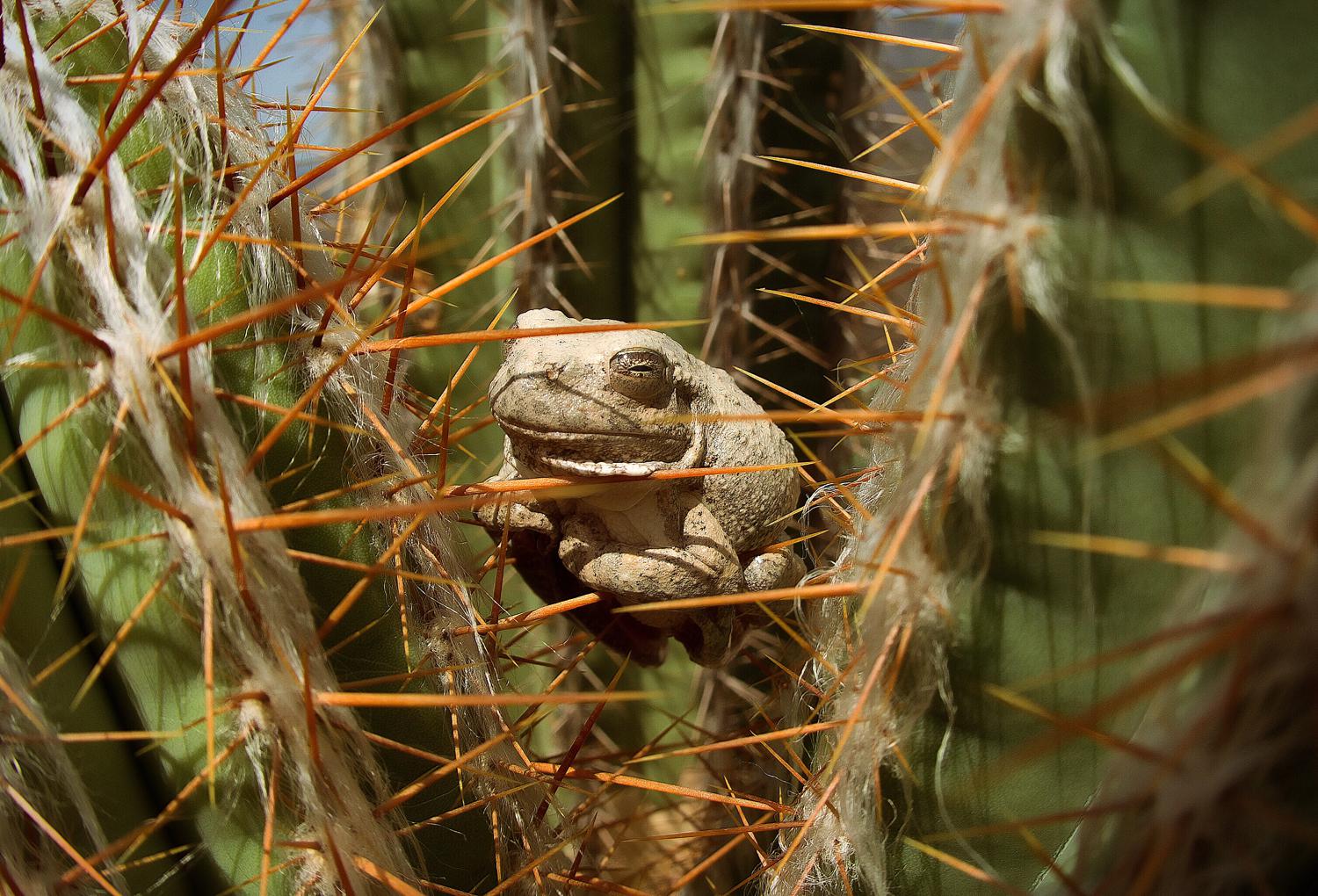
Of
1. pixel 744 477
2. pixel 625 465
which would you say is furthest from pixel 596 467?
pixel 744 477

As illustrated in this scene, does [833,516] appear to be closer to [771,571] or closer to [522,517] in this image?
[771,571]

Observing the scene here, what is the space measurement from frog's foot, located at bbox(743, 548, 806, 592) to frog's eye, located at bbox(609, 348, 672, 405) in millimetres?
208

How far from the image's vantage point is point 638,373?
27.5 inches

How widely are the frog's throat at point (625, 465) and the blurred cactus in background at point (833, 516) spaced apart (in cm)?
6

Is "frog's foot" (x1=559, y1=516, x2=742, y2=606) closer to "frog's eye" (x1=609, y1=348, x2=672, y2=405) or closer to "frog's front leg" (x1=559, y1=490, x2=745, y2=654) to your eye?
"frog's front leg" (x1=559, y1=490, x2=745, y2=654)

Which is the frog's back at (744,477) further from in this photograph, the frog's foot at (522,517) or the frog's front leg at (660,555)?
the frog's foot at (522,517)

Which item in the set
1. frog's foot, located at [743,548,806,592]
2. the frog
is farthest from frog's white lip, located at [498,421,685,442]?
frog's foot, located at [743,548,806,592]

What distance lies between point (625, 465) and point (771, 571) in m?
0.19

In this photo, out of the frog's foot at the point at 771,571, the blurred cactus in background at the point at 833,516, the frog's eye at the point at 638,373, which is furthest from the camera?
the frog's foot at the point at 771,571

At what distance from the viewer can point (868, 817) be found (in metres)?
0.61

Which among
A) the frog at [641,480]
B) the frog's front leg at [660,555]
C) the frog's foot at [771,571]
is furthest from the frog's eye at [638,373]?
the frog's foot at [771,571]

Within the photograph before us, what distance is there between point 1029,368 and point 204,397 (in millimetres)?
501

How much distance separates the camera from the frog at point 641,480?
701mm

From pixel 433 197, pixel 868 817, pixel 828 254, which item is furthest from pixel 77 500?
pixel 828 254
